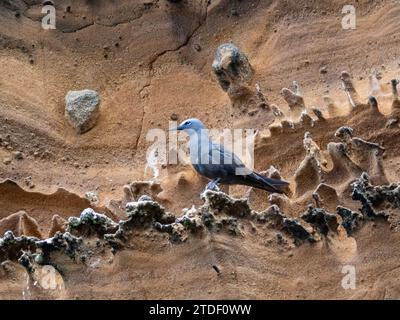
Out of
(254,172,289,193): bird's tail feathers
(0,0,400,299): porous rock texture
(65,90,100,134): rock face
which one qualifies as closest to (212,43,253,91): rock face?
(0,0,400,299): porous rock texture

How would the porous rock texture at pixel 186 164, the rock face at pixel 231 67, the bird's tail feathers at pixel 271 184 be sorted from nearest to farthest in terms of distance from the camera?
the porous rock texture at pixel 186 164, the bird's tail feathers at pixel 271 184, the rock face at pixel 231 67

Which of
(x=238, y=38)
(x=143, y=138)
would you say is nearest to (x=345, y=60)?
(x=238, y=38)

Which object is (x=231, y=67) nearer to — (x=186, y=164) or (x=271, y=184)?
(x=186, y=164)

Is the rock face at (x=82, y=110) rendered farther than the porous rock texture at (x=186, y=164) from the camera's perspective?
Yes

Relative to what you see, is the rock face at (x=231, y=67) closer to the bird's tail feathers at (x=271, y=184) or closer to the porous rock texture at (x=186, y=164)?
the porous rock texture at (x=186, y=164)

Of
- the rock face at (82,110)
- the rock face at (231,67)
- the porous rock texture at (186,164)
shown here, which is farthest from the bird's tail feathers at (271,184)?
the rock face at (82,110)

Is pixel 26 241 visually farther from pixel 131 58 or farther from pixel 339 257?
pixel 131 58

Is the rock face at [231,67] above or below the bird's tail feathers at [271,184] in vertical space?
above

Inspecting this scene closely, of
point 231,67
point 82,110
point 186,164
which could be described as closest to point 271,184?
point 186,164

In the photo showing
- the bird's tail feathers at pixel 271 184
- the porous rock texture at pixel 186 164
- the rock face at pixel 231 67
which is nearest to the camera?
the porous rock texture at pixel 186 164
